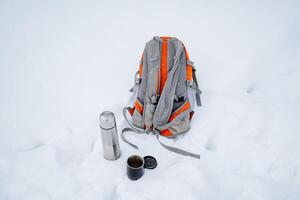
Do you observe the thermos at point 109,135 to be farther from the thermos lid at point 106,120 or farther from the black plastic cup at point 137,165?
the black plastic cup at point 137,165

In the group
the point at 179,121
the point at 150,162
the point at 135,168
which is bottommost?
the point at 150,162

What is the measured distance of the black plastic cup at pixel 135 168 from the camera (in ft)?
5.30

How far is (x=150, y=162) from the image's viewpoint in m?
1.81

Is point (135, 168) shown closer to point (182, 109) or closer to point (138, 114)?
point (138, 114)

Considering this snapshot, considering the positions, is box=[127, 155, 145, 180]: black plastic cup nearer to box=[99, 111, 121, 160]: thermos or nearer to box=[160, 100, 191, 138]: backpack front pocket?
box=[99, 111, 121, 160]: thermos

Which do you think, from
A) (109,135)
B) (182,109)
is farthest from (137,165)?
(182,109)

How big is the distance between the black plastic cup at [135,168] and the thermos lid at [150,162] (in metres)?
0.09

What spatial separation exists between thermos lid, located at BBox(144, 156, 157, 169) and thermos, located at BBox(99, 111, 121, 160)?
262 millimetres

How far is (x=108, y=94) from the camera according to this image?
2.45 m

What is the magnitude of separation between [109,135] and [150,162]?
1.42 ft

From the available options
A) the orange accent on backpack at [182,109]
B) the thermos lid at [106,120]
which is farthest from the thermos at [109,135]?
the orange accent on backpack at [182,109]

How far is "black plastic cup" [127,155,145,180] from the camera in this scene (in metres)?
1.62

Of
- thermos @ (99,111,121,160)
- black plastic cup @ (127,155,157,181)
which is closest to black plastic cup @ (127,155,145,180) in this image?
black plastic cup @ (127,155,157,181)

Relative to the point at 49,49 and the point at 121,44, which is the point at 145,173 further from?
the point at 49,49
